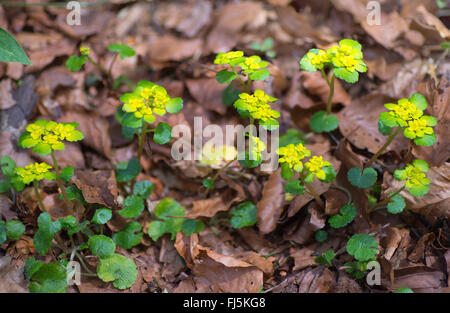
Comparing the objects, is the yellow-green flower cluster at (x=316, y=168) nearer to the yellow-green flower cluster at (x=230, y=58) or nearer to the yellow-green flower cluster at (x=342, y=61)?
the yellow-green flower cluster at (x=342, y=61)

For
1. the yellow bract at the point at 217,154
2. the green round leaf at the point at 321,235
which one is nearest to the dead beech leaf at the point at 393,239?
the green round leaf at the point at 321,235

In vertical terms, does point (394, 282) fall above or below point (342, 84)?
below

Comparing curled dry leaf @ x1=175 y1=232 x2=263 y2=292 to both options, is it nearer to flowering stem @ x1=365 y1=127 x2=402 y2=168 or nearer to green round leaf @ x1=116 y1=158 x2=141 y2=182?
green round leaf @ x1=116 y1=158 x2=141 y2=182

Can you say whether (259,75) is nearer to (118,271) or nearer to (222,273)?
(222,273)

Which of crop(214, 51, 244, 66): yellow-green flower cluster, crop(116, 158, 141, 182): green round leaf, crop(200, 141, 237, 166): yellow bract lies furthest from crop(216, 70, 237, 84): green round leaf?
crop(116, 158, 141, 182): green round leaf
